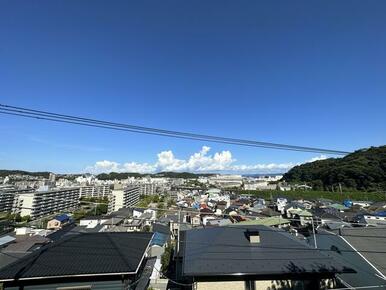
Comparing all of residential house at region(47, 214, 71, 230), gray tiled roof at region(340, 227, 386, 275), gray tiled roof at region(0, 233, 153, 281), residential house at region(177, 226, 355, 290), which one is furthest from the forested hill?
gray tiled roof at region(0, 233, 153, 281)

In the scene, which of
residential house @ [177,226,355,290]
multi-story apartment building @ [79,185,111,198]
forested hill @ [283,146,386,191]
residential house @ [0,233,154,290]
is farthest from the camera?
multi-story apartment building @ [79,185,111,198]

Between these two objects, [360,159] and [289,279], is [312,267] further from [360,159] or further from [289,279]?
[360,159]

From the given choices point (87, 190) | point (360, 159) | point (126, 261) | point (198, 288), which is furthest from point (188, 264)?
point (87, 190)

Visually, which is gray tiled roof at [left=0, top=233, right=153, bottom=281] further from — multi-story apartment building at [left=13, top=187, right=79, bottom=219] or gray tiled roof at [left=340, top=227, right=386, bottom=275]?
multi-story apartment building at [left=13, top=187, right=79, bottom=219]

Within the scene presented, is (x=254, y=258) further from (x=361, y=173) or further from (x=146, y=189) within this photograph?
(x=146, y=189)

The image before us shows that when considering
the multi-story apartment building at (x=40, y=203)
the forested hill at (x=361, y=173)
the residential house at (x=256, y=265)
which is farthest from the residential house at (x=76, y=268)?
the forested hill at (x=361, y=173)

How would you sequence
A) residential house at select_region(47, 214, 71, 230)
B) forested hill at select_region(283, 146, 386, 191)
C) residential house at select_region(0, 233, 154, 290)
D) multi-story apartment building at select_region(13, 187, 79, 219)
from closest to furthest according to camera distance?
residential house at select_region(0, 233, 154, 290), residential house at select_region(47, 214, 71, 230), multi-story apartment building at select_region(13, 187, 79, 219), forested hill at select_region(283, 146, 386, 191)

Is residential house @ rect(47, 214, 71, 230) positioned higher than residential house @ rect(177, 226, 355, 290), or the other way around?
residential house @ rect(177, 226, 355, 290)

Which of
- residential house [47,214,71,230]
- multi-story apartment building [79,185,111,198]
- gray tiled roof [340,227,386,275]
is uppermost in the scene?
multi-story apartment building [79,185,111,198]
